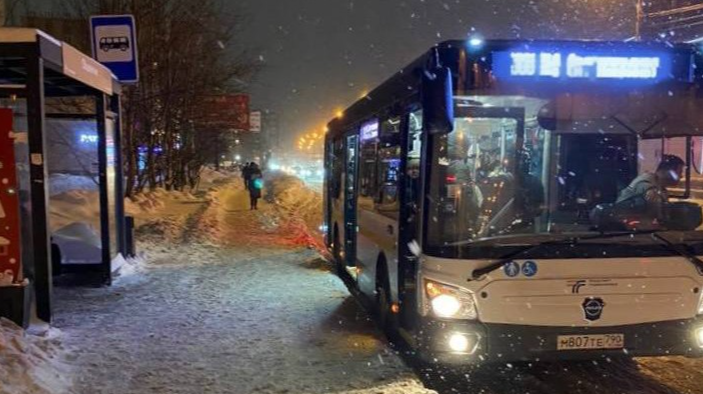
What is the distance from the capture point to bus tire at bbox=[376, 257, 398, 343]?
7.39m

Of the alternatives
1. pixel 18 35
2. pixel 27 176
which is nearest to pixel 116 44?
pixel 27 176

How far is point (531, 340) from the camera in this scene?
17.7 feet

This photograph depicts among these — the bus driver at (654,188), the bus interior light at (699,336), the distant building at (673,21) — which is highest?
the distant building at (673,21)

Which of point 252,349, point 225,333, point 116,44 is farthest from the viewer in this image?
point 116,44

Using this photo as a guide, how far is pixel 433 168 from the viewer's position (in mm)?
5480

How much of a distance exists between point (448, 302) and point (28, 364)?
3485 millimetres

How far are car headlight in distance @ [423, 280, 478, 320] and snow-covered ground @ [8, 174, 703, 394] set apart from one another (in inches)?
27.6

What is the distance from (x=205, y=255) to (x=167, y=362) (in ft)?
24.2

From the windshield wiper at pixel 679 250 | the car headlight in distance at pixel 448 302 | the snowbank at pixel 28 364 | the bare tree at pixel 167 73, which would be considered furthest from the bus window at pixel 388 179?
the bare tree at pixel 167 73

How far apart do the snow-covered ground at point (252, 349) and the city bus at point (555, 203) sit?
773 millimetres

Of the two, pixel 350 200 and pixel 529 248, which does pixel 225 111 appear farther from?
pixel 529 248

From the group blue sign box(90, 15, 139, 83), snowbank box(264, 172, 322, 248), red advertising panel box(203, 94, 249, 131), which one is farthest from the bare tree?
blue sign box(90, 15, 139, 83)

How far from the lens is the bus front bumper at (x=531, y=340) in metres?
5.35

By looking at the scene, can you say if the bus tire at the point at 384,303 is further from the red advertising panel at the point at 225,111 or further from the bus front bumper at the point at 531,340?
the red advertising panel at the point at 225,111
